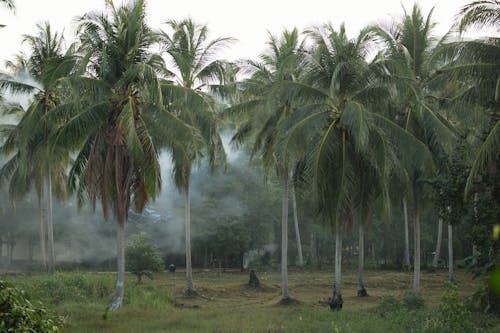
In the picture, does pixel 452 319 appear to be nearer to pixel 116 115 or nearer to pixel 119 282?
pixel 119 282

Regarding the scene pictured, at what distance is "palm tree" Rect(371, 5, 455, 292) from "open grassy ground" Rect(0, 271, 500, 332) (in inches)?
177

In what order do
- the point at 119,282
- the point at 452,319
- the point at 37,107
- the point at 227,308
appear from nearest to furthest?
the point at 452,319 → the point at 119,282 → the point at 227,308 → the point at 37,107

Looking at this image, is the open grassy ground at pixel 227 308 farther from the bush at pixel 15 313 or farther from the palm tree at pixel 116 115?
the bush at pixel 15 313

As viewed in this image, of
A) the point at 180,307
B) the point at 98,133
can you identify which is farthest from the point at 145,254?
the point at 98,133

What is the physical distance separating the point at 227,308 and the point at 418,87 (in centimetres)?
878

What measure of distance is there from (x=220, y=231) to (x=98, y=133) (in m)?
16.5

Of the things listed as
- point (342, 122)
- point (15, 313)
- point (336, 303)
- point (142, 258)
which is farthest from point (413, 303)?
point (15, 313)

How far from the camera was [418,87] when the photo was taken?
1659 cm

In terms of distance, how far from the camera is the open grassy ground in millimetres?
12477

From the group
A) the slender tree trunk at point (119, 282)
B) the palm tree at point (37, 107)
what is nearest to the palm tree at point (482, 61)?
the slender tree trunk at point (119, 282)

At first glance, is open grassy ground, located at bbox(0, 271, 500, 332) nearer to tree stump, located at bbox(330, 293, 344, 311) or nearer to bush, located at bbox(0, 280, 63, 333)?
tree stump, located at bbox(330, 293, 344, 311)

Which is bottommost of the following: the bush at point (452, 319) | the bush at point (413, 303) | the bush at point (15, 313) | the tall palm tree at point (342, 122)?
the bush at point (413, 303)

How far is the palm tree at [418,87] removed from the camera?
1661 cm

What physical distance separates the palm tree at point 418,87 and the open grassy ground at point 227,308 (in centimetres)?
449
